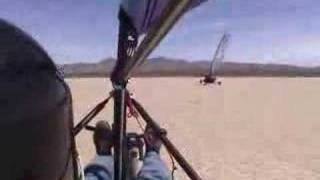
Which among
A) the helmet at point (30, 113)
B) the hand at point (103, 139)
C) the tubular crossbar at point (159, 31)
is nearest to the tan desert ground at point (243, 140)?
the hand at point (103, 139)

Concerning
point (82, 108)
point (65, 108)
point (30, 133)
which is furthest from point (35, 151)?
point (82, 108)

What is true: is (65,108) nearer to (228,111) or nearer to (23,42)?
(23,42)

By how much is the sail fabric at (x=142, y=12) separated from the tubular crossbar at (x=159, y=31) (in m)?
0.05

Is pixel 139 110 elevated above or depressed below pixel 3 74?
below

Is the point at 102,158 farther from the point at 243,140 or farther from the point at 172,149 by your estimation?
the point at 243,140

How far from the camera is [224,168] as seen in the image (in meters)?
8.68

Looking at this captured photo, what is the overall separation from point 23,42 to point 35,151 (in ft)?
0.68

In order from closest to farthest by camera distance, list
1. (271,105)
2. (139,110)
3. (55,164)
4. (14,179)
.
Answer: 1. (14,179)
2. (55,164)
3. (139,110)
4. (271,105)

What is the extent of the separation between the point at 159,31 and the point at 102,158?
2.00 meters

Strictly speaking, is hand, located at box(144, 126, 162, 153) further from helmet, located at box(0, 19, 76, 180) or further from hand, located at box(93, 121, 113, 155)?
helmet, located at box(0, 19, 76, 180)

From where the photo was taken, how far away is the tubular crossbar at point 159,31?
1527 millimetres

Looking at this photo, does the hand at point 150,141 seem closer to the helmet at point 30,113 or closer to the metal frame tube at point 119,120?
the metal frame tube at point 119,120

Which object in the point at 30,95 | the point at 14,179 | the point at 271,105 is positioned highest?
the point at 30,95

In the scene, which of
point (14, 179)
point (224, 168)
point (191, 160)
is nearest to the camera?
point (14, 179)
